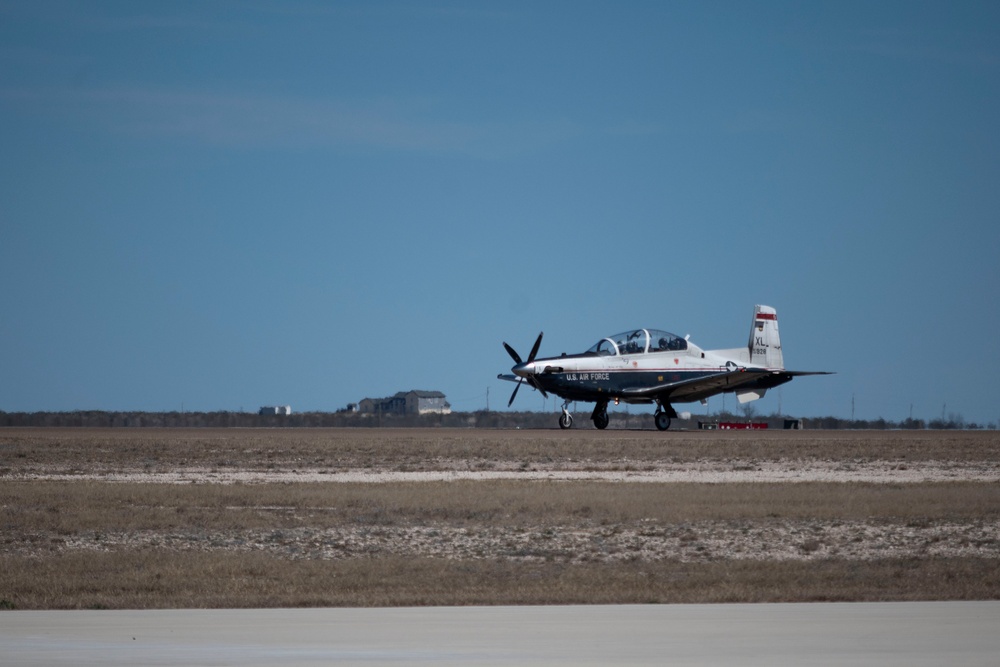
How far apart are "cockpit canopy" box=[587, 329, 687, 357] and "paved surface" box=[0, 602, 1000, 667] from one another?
41.7 meters

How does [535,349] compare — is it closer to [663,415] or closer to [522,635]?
[663,415]

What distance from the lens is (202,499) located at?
23297 millimetres

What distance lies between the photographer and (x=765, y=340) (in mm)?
59906

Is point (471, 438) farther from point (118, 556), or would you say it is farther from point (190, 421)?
point (190, 421)

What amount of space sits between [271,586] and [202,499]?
375 inches

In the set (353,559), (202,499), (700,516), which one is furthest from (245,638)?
(202,499)

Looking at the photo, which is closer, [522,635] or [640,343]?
[522,635]

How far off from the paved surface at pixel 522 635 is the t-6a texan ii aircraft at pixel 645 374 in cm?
3984

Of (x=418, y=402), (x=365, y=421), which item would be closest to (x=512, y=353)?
(x=365, y=421)

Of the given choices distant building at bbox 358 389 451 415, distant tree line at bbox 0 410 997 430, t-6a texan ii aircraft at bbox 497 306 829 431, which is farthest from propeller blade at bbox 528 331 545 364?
distant building at bbox 358 389 451 415

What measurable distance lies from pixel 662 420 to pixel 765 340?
7676 mm

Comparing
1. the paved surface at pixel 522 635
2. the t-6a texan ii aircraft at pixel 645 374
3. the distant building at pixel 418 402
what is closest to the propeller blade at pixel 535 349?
the t-6a texan ii aircraft at pixel 645 374

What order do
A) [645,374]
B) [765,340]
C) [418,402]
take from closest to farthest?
1. [645,374]
2. [765,340]
3. [418,402]

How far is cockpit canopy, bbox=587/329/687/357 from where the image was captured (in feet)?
177
